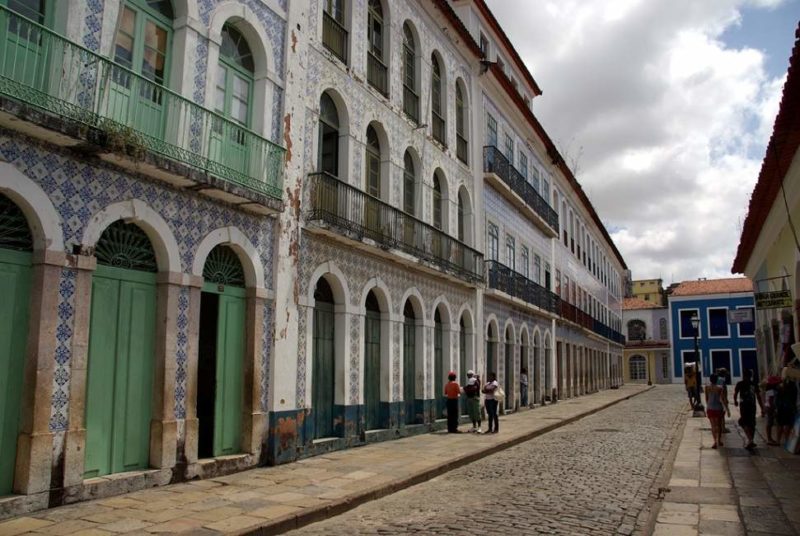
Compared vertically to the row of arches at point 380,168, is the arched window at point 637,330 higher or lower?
lower

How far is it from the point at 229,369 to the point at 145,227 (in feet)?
8.01

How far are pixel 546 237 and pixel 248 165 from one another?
19.9 meters

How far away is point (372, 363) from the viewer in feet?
44.1

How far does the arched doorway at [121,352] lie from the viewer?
7.50 meters

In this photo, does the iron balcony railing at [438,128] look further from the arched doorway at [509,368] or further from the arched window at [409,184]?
the arched doorway at [509,368]

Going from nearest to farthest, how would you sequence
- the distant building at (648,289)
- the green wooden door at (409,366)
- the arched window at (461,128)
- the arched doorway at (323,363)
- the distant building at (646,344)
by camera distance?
the arched doorway at (323,363) < the green wooden door at (409,366) < the arched window at (461,128) < the distant building at (646,344) < the distant building at (648,289)

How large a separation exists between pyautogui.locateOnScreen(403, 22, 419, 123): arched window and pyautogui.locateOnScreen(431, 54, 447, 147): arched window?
97 centimetres

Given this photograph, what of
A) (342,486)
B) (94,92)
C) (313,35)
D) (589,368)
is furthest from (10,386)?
(589,368)

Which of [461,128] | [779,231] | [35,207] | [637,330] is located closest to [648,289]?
[637,330]

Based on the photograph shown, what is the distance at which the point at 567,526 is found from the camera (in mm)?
6465

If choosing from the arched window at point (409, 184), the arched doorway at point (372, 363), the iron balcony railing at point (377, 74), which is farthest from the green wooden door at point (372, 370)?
the iron balcony railing at point (377, 74)

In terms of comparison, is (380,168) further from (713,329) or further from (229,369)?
(713,329)

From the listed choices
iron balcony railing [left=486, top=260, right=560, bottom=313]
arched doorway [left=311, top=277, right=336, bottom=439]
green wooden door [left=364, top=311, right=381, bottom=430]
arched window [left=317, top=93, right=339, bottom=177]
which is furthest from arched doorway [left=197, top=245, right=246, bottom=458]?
iron balcony railing [left=486, top=260, right=560, bottom=313]

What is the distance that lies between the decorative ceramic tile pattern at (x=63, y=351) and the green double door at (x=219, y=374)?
87.1 inches
